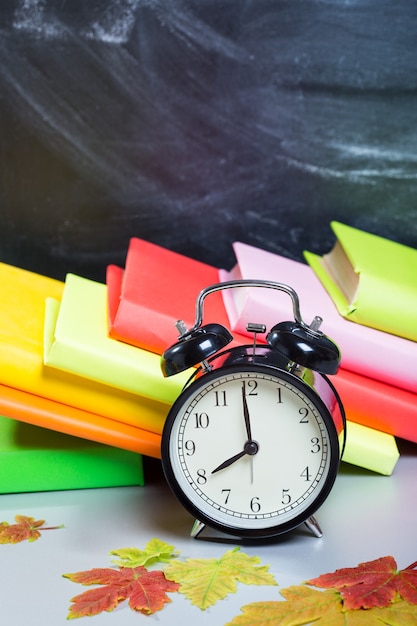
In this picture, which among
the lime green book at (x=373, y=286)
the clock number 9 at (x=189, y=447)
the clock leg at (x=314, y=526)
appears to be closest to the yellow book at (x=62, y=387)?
the clock number 9 at (x=189, y=447)

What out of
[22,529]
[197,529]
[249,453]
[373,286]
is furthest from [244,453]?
[373,286]

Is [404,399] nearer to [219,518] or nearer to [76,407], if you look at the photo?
[219,518]

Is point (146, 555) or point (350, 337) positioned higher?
point (350, 337)

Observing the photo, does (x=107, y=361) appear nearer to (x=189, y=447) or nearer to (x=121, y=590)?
(x=189, y=447)

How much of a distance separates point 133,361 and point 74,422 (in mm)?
167

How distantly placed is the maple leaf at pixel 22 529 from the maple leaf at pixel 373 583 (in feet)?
1.64

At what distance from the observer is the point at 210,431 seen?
145 centimetres

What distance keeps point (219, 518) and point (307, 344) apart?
346 mm

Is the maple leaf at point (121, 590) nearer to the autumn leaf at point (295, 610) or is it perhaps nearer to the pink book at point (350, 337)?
the autumn leaf at point (295, 610)

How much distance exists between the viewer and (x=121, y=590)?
129cm

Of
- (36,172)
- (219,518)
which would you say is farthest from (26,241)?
(219,518)

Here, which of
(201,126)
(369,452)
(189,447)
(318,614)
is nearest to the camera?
(318,614)

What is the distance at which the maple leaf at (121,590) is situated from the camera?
1239 mm

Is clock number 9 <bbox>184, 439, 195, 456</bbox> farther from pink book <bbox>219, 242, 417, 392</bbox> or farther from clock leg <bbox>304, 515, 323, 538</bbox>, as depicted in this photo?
pink book <bbox>219, 242, 417, 392</bbox>
